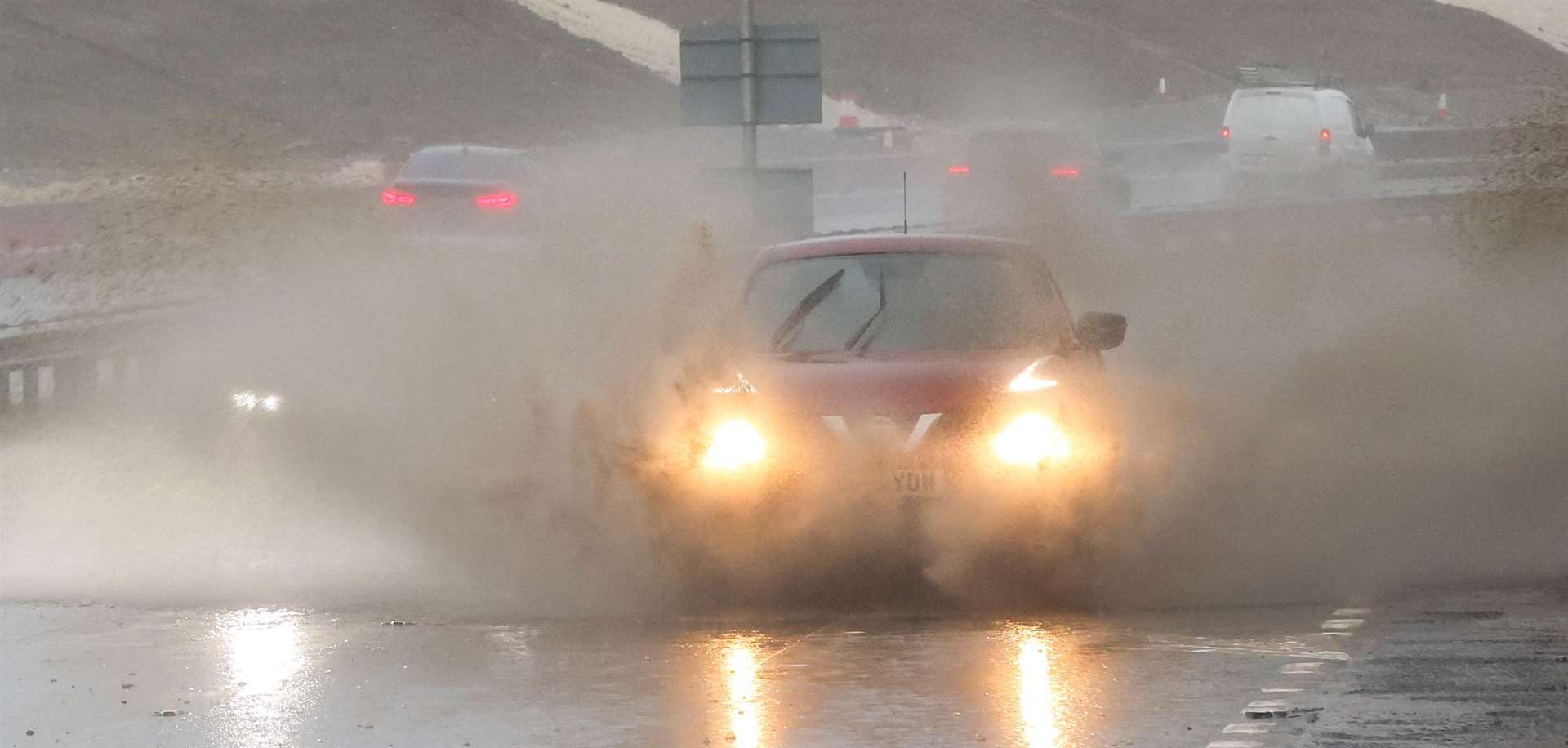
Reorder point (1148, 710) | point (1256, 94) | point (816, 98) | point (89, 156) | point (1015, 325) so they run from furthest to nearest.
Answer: point (89, 156) → point (1256, 94) → point (816, 98) → point (1015, 325) → point (1148, 710)

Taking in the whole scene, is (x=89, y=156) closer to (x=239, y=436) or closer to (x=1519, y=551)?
(x=239, y=436)

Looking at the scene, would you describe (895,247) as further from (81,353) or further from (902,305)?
(81,353)

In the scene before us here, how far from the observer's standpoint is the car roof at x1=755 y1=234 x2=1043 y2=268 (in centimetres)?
1284

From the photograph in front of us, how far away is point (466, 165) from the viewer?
3086 cm

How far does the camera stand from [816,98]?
86.6ft

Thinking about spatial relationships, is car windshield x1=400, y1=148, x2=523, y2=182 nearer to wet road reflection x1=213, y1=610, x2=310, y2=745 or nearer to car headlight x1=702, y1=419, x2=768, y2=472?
car headlight x1=702, y1=419, x2=768, y2=472

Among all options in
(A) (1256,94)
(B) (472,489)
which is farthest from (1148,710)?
(A) (1256,94)

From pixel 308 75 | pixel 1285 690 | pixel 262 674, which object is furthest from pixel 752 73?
pixel 308 75

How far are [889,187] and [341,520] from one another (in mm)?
42692

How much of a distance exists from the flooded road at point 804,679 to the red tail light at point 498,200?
60.4ft

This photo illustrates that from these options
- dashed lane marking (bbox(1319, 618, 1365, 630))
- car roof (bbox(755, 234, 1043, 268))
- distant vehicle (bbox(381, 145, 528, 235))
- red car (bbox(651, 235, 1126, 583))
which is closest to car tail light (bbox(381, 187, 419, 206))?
distant vehicle (bbox(381, 145, 528, 235))

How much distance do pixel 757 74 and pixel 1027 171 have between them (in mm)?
14755

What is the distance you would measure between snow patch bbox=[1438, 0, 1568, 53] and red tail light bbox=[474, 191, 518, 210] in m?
86.9

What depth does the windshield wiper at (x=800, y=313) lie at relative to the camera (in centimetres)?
1243
